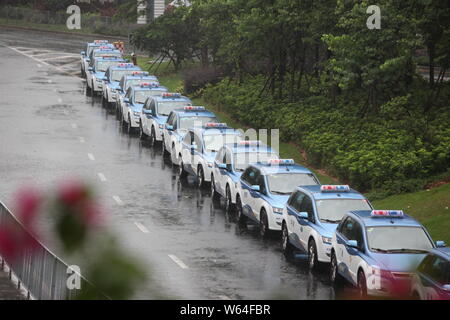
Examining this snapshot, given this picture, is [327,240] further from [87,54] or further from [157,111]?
[87,54]

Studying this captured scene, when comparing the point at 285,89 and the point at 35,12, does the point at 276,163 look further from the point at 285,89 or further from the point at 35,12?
the point at 35,12

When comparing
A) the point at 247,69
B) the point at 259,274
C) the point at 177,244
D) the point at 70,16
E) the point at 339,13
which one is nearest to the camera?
the point at 259,274

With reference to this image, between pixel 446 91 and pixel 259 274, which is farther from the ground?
pixel 446 91

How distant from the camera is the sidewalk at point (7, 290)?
14.6m

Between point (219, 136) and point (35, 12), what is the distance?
54975 mm

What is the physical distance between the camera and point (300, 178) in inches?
934

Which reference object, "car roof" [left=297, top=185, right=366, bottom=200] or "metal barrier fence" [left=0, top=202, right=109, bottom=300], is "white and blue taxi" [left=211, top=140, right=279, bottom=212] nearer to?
"car roof" [left=297, top=185, right=366, bottom=200]

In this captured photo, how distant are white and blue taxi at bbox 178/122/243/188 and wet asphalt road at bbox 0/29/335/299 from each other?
1.56ft

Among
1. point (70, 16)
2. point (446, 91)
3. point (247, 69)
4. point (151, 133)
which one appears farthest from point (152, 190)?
point (70, 16)

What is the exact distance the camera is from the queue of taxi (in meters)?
16.2

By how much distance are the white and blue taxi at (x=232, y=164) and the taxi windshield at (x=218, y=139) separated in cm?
166

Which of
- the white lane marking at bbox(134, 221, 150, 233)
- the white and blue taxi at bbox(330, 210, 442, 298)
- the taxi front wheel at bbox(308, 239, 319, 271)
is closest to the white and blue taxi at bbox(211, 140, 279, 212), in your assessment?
the white lane marking at bbox(134, 221, 150, 233)

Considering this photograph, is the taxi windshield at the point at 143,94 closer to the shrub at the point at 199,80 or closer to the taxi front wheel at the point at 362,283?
the shrub at the point at 199,80

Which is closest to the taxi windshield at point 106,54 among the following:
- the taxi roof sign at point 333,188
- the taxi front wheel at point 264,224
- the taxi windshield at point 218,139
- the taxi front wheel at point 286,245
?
the taxi windshield at point 218,139
